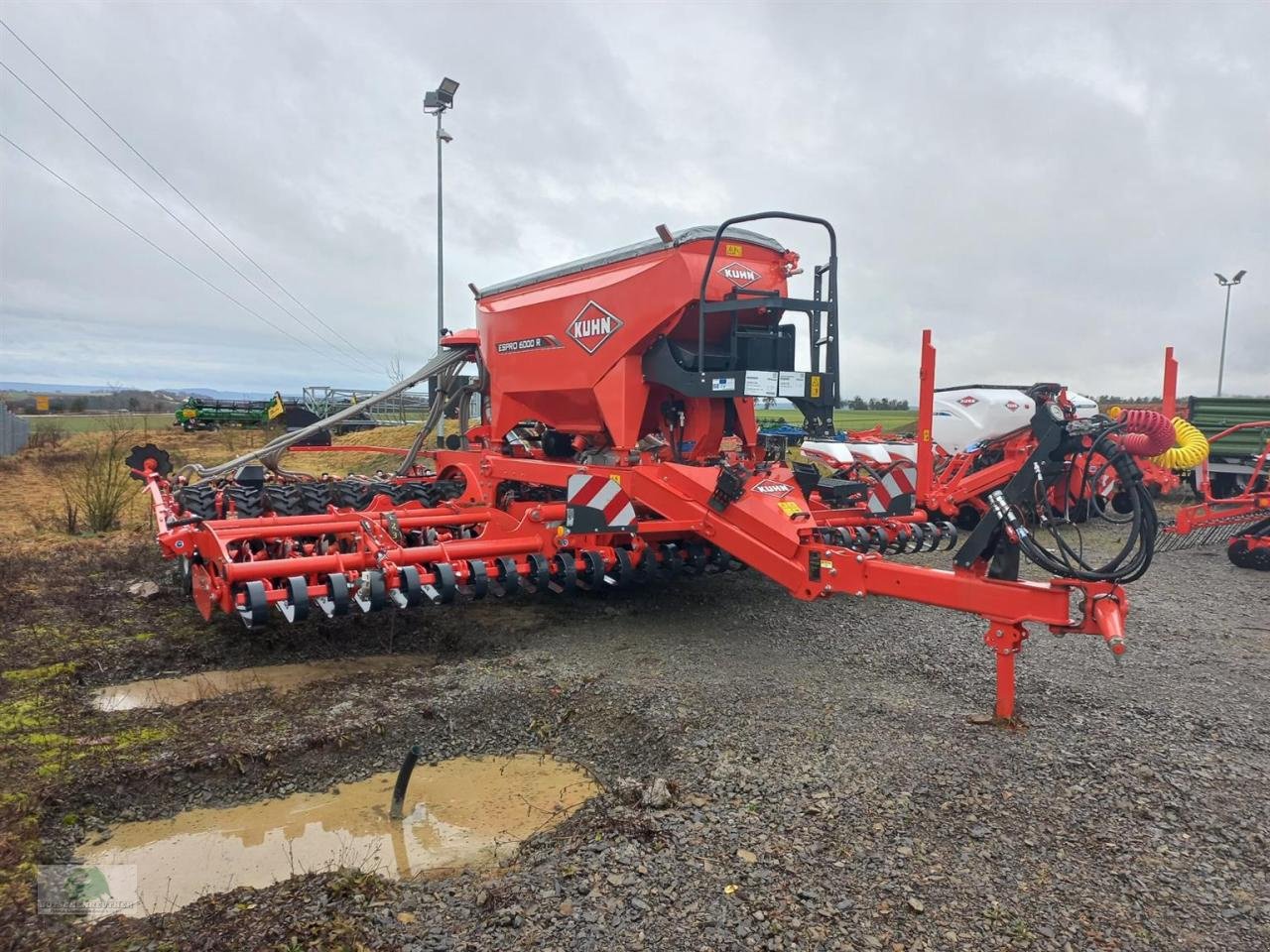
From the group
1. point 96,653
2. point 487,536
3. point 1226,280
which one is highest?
point 1226,280

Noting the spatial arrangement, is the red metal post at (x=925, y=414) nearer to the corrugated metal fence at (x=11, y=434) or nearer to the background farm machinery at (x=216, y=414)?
the corrugated metal fence at (x=11, y=434)

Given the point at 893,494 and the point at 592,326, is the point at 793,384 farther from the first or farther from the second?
the point at 893,494

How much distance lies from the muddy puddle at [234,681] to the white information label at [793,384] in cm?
312

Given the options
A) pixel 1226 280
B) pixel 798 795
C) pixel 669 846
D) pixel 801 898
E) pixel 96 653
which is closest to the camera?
pixel 801 898

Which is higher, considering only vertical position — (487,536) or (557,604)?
(487,536)

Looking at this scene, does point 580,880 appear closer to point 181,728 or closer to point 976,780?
point 976,780

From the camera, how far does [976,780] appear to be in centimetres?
334

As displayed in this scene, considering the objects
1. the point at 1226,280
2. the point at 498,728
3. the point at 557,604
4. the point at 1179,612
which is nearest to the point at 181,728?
the point at 498,728

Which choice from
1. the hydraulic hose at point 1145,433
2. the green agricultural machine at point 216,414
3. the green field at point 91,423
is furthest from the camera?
the green agricultural machine at point 216,414

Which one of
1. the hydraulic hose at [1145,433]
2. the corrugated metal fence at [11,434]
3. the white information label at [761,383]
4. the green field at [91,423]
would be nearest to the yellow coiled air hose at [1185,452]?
the hydraulic hose at [1145,433]

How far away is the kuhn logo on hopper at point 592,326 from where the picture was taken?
5.96 metres

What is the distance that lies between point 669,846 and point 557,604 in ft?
12.1

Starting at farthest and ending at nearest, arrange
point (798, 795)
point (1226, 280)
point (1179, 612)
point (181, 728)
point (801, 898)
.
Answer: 1. point (1226, 280)
2. point (1179, 612)
3. point (181, 728)
4. point (798, 795)
5. point (801, 898)

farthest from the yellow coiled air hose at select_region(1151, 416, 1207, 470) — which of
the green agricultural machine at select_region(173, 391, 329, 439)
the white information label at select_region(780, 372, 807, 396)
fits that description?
the green agricultural machine at select_region(173, 391, 329, 439)
